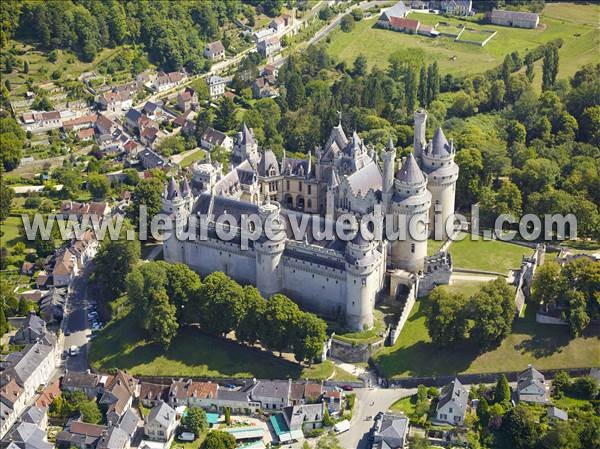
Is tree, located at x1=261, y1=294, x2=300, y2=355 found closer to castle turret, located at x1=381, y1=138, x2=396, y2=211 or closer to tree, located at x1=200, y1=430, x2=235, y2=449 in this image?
tree, located at x1=200, y1=430, x2=235, y2=449

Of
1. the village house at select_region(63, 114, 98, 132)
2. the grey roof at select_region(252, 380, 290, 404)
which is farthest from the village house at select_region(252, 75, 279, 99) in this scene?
the grey roof at select_region(252, 380, 290, 404)

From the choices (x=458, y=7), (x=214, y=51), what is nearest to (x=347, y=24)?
(x=458, y=7)

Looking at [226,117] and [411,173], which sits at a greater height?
[411,173]

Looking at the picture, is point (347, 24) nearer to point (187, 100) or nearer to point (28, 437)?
point (187, 100)

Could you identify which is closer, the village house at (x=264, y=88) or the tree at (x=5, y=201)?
the tree at (x=5, y=201)

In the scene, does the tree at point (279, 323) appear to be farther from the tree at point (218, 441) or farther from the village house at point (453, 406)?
the village house at point (453, 406)

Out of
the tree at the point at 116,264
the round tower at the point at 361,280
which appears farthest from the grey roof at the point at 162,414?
the tree at the point at 116,264
